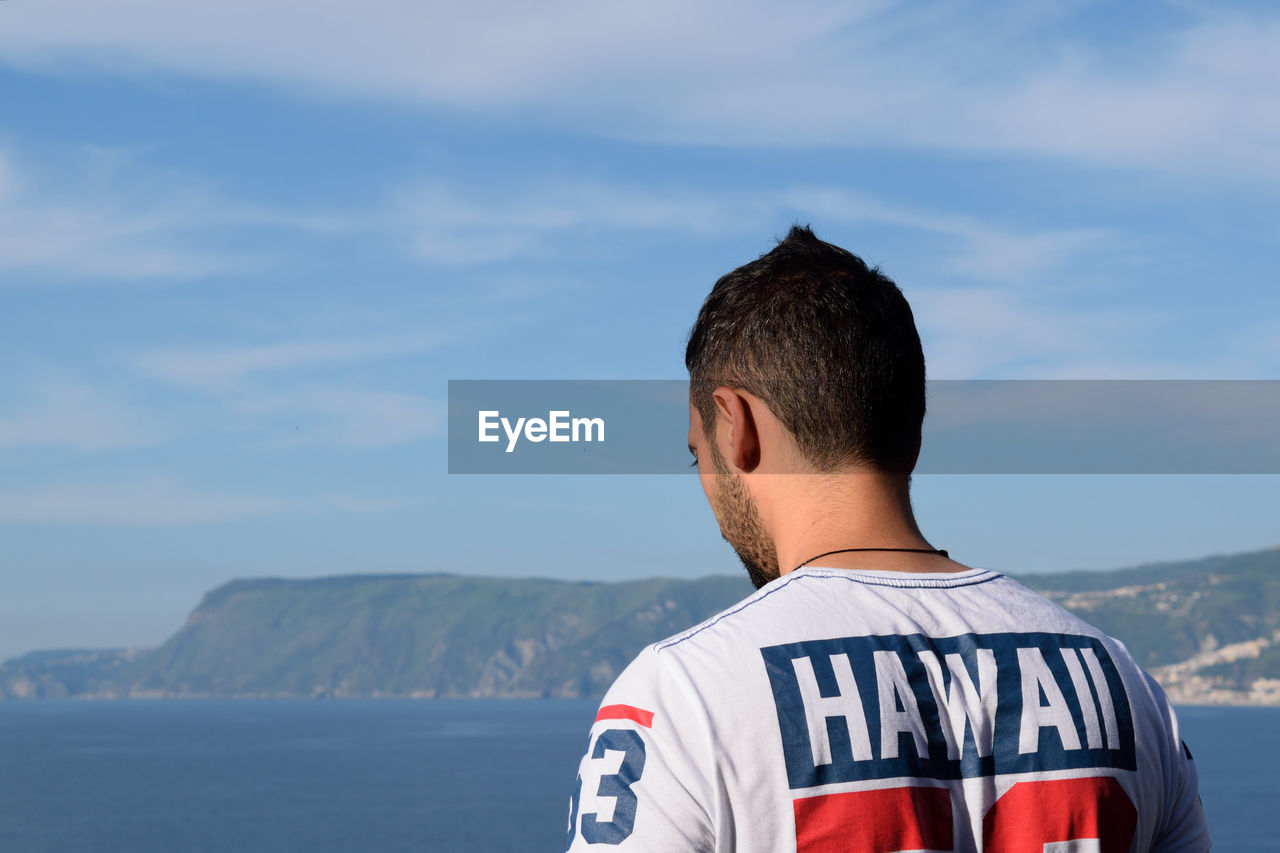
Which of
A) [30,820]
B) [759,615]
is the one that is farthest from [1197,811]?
[30,820]

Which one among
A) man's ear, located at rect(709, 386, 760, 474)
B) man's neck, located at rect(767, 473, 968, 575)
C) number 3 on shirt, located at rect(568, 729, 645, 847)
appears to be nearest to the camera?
number 3 on shirt, located at rect(568, 729, 645, 847)

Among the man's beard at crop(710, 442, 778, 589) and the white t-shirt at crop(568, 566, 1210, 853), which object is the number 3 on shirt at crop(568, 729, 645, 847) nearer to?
the white t-shirt at crop(568, 566, 1210, 853)

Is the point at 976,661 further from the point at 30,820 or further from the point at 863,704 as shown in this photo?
the point at 30,820

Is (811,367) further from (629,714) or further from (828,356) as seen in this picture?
(629,714)

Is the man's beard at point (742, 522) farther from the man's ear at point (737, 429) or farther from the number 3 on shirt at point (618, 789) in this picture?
the number 3 on shirt at point (618, 789)

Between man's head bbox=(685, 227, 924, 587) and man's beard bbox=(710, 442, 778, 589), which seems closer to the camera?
man's head bbox=(685, 227, 924, 587)

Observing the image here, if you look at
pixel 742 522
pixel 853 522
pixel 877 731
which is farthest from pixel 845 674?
pixel 742 522

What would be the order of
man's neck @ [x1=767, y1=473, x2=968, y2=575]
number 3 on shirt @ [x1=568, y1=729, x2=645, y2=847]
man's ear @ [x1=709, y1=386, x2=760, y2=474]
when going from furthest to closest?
1. man's ear @ [x1=709, y1=386, x2=760, y2=474]
2. man's neck @ [x1=767, y1=473, x2=968, y2=575]
3. number 3 on shirt @ [x1=568, y1=729, x2=645, y2=847]

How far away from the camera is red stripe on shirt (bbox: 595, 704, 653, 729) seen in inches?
83.2

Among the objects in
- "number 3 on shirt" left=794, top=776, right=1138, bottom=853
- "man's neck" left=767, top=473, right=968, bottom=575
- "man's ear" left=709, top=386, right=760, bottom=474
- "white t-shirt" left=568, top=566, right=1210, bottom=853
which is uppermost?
"man's ear" left=709, top=386, right=760, bottom=474

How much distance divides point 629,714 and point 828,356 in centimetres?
81

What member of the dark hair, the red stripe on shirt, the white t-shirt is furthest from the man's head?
the red stripe on shirt

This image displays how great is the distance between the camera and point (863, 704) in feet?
7.13

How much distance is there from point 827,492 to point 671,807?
2.35 feet
